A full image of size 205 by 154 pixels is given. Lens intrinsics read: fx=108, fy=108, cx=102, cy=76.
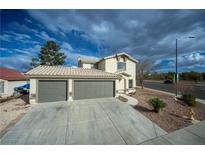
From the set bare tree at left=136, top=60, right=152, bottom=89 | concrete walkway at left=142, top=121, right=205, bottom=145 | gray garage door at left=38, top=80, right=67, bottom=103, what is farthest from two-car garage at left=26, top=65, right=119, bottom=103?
bare tree at left=136, top=60, right=152, bottom=89

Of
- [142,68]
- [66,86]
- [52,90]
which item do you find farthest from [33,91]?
[142,68]

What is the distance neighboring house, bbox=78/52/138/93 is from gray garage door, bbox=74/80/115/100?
13.6 feet

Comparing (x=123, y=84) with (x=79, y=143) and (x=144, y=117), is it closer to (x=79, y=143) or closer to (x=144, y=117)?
(x=144, y=117)

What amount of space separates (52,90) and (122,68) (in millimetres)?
11360

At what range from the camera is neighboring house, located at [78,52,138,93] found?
17047 millimetres

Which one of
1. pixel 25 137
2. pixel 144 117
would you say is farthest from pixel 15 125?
pixel 144 117

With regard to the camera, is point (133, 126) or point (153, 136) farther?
point (133, 126)

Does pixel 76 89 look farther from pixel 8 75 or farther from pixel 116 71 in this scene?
pixel 8 75

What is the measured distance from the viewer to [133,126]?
5.82 metres

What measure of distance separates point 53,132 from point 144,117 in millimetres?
5433

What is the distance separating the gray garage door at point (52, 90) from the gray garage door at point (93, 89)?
48.1 inches

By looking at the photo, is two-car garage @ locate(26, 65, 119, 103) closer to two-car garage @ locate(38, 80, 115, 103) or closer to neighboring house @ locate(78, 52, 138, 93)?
two-car garage @ locate(38, 80, 115, 103)

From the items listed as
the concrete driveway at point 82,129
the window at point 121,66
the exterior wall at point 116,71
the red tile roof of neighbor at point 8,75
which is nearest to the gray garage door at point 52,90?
the concrete driveway at point 82,129
